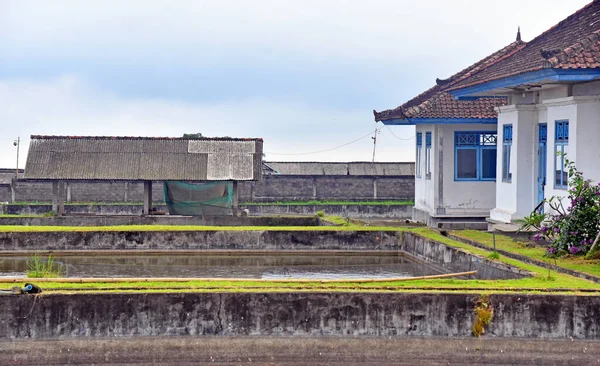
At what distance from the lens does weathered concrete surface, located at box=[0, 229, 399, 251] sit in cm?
2356

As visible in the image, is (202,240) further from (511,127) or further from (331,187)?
(331,187)

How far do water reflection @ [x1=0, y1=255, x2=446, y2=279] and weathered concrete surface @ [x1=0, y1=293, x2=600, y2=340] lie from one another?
19.6ft

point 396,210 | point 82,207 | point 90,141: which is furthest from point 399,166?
point 90,141

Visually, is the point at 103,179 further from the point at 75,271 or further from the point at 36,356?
the point at 36,356

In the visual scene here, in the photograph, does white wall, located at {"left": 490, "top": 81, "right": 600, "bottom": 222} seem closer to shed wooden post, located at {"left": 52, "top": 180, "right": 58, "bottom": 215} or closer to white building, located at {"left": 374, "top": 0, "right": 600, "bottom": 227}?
white building, located at {"left": 374, "top": 0, "right": 600, "bottom": 227}

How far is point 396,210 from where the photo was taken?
39.5 meters

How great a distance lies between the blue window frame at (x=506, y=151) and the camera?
22.5 meters

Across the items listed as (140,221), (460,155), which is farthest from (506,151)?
(140,221)

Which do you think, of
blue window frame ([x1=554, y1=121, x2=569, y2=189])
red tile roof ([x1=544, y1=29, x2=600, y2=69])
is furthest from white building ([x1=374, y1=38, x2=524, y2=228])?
red tile roof ([x1=544, y1=29, x2=600, y2=69])

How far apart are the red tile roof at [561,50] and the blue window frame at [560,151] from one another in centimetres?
143

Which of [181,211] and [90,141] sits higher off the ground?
[90,141]

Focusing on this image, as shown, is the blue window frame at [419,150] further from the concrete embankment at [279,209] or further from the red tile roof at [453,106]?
the concrete embankment at [279,209]

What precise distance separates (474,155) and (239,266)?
897 cm

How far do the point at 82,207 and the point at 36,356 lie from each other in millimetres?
27565
